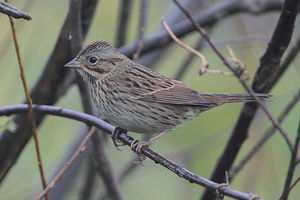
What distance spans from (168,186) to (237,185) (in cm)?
109

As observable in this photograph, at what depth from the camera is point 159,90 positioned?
14.3 feet

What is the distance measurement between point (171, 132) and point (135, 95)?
2403mm

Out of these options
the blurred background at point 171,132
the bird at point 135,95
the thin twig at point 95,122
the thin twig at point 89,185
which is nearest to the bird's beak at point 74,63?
the bird at point 135,95

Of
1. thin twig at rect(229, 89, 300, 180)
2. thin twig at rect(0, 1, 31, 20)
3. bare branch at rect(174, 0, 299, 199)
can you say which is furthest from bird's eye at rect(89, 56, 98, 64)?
thin twig at rect(0, 1, 31, 20)

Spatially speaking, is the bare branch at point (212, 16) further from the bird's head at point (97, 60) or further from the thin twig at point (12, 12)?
the thin twig at point (12, 12)

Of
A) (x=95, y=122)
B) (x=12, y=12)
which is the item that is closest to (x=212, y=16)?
(x=95, y=122)

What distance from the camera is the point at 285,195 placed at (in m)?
2.33

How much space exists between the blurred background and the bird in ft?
2.74

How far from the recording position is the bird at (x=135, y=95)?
4.01 m

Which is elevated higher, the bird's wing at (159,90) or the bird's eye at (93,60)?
the bird's eye at (93,60)

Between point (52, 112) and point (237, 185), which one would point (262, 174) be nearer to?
point (237, 185)

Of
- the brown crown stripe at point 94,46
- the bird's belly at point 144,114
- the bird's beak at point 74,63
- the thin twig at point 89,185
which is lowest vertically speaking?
the thin twig at point 89,185

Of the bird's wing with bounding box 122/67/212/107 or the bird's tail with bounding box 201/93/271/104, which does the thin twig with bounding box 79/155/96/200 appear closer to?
the bird's wing with bounding box 122/67/212/107

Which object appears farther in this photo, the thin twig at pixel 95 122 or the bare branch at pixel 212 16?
the bare branch at pixel 212 16
